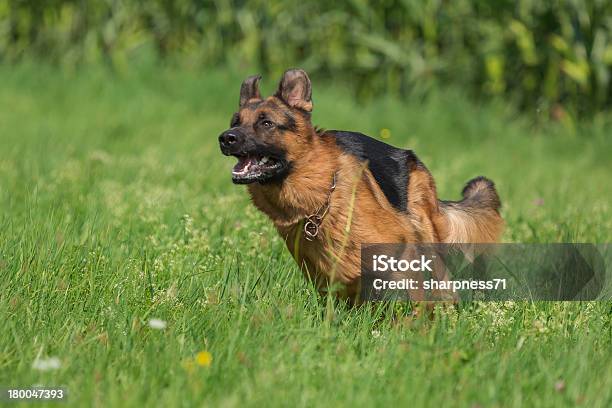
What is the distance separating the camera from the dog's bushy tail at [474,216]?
4870 mm

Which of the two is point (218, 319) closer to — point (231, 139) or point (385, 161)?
point (231, 139)

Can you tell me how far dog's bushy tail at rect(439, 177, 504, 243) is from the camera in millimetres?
4870

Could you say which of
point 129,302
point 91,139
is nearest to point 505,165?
point 91,139

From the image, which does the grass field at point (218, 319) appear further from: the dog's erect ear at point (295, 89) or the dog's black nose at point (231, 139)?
→ the dog's erect ear at point (295, 89)

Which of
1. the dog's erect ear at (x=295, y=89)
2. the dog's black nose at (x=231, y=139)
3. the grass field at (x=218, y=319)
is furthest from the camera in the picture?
the dog's erect ear at (x=295, y=89)

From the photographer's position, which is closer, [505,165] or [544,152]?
[505,165]

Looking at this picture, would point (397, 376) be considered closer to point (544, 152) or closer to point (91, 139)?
point (91, 139)

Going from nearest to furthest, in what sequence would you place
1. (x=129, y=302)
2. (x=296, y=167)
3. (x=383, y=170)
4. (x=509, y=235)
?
(x=129, y=302) → (x=296, y=167) → (x=383, y=170) → (x=509, y=235)

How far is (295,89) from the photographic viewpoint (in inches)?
174

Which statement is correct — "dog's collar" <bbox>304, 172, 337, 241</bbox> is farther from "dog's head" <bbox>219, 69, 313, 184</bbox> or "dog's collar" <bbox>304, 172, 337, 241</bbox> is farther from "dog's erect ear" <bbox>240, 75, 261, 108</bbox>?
"dog's erect ear" <bbox>240, 75, 261, 108</bbox>

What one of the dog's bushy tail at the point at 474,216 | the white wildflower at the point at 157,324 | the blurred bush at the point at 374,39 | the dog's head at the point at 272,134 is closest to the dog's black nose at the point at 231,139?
the dog's head at the point at 272,134

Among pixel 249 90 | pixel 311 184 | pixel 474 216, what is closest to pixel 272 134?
pixel 311 184

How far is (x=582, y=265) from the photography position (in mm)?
5027

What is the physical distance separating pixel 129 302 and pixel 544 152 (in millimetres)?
7521
